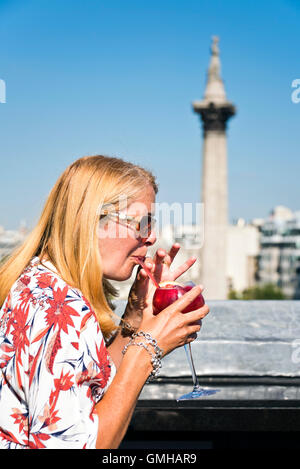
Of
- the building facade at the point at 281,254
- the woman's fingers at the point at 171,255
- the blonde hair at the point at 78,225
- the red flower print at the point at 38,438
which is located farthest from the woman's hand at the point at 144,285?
the building facade at the point at 281,254

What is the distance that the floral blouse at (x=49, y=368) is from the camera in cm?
135

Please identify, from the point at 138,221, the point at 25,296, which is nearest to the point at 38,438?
the point at 25,296

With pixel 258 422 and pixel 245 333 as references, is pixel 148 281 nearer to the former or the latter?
pixel 245 333

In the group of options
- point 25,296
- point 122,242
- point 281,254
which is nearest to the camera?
point 25,296

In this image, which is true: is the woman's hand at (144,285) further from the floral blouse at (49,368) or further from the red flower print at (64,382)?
the red flower print at (64,382)

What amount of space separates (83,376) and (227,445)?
945 millimetres

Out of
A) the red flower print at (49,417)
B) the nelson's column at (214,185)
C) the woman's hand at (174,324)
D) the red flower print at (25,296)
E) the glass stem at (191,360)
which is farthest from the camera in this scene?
the nelson's column at (214,185)

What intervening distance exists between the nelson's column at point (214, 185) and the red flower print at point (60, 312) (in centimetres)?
2893

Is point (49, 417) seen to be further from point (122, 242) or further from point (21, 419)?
point (122, 242)

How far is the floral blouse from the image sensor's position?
1.35 meters

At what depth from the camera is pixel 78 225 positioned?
1.64m

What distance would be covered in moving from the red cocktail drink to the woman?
0.04 metres

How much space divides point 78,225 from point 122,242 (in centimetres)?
19

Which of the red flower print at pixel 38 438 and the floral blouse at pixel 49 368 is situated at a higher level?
the floral blouse at pixel 49 368
